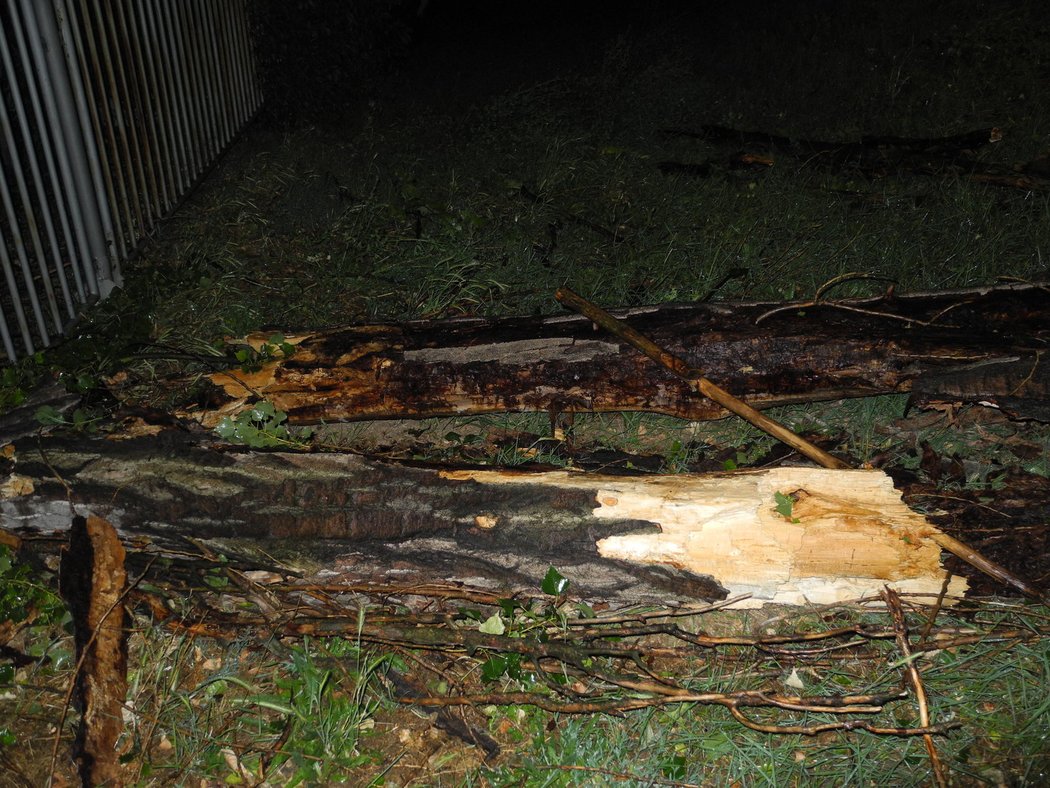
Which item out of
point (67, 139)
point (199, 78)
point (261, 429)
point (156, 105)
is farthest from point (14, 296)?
point (199, 78)

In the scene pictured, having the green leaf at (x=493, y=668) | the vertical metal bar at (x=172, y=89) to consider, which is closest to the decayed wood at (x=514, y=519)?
the green leaf at (x=493, y=668)

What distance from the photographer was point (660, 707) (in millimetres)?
1920

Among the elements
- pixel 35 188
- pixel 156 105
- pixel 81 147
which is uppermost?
pixel 156 105

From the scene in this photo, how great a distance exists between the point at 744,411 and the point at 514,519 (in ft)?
3.40

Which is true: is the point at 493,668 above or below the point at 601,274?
below

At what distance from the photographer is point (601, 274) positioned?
3.90 m

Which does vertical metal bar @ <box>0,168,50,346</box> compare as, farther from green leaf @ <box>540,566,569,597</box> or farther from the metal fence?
green leaf @ <box>540,566,569,597</box>

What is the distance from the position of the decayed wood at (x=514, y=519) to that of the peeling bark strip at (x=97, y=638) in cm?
10

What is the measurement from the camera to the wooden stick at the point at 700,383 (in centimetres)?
243

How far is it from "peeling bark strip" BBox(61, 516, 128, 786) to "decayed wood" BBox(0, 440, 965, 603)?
96 mm

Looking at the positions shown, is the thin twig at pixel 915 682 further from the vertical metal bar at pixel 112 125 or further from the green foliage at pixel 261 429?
the vertical metal bar at pixel 112 125

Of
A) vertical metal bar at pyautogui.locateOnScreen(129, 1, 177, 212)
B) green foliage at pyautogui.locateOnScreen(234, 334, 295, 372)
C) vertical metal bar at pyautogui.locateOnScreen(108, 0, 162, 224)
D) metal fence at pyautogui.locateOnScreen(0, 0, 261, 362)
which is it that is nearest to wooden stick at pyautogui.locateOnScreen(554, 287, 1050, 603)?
green foliage at pyautogui.locateOnScreen(234, 334, 295, 372)

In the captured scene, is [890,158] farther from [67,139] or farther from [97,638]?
[97,638]

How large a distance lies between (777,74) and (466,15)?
4.65 meters
